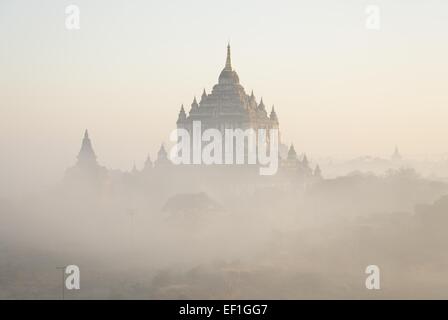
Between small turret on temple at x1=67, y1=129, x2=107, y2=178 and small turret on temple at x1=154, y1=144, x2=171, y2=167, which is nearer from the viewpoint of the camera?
small turret on temple at x1=67, y1=129, x2=107, y2=178

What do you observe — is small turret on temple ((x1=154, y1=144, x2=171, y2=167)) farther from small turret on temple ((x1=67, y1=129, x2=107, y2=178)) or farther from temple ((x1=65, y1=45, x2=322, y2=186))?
small turret on temple ((x1=67, y1=129, x2=107, y2=178))

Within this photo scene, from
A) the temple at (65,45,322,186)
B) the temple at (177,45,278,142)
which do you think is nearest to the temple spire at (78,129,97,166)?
the temple at (65,45,322,186)

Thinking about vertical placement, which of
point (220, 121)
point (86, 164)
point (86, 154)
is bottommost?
point (86, 164)

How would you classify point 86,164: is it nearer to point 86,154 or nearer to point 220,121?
point 86,154

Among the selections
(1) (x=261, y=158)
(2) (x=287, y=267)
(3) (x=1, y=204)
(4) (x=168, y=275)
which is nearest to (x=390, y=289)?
(2) (x=287, y=267)

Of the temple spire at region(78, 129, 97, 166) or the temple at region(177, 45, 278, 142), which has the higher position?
the temple at region(177, 45, 278, 142)

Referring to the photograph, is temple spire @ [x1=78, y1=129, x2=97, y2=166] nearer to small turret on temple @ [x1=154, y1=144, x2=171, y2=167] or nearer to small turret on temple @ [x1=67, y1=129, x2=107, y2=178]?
small turret on temple @ [x1=67, y1=129, x2=107, y2=178]

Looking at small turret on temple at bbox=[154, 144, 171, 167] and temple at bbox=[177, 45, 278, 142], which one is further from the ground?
temple at bbox=[177, 45, 278, 142]

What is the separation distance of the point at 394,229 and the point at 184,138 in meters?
41.5

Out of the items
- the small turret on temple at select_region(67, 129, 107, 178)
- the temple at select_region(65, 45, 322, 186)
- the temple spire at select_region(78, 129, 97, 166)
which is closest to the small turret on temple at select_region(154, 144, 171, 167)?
the temple at select_region(65, 45, 322, 186)

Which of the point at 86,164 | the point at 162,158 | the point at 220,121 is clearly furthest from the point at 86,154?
the point at 220,121

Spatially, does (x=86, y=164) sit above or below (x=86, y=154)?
below

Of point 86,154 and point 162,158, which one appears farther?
point 162,158

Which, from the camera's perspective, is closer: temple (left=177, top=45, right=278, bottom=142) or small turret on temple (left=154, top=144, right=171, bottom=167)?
temple (left=177, top=45, right=278, bottom=142)
